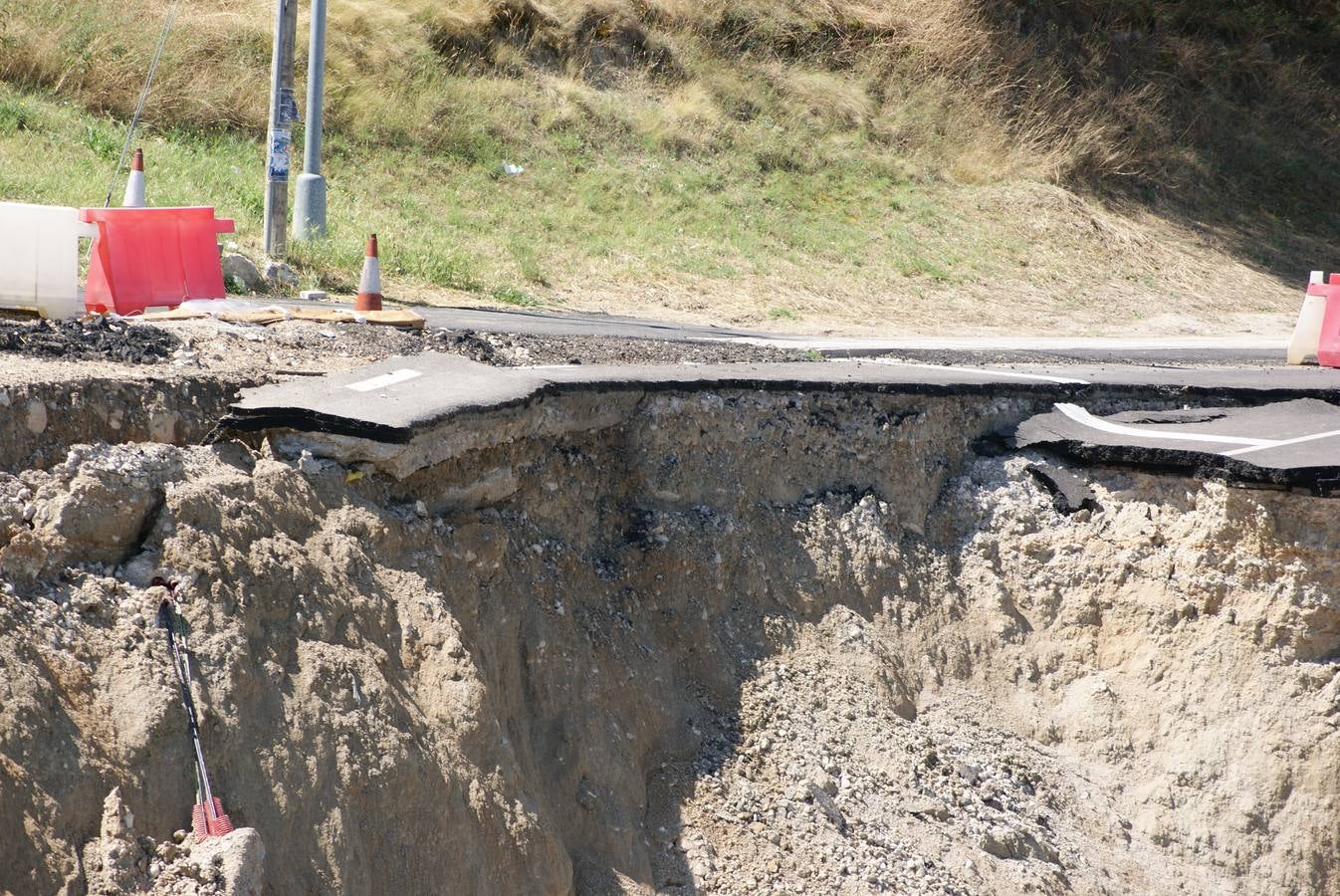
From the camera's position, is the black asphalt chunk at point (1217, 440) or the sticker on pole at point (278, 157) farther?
the sticker on pole at point (278, 157)

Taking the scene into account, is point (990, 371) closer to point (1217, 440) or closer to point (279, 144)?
point (1217, 440)

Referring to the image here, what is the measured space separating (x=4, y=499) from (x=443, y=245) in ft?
34.6

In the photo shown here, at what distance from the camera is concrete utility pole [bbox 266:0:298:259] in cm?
1227

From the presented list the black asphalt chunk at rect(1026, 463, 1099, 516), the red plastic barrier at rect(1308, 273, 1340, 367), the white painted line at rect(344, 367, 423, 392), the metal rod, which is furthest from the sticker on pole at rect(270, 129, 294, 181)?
the red plastic barrier at rect(1308, 273, 1340, 367)

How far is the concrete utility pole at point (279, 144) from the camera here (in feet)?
40.2

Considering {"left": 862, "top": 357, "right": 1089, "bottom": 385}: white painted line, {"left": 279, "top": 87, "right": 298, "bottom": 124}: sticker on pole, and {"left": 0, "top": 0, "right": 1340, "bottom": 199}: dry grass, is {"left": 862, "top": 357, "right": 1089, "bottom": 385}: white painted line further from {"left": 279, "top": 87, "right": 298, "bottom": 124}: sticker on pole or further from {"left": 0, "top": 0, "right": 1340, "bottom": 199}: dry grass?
{"left": 0, "top": 0, "right": 1340, "bottom": 199}: dry grass

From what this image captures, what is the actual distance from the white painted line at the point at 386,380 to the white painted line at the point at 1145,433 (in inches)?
158

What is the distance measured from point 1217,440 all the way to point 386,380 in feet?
15.1

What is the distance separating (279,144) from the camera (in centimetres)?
1234

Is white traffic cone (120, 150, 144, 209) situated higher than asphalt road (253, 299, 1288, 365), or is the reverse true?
white traffic cone (120, 150, 144, 209)

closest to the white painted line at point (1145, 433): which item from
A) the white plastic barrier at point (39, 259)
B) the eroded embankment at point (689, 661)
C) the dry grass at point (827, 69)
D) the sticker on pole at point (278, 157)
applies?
the eroded embankment at point (689, 661)

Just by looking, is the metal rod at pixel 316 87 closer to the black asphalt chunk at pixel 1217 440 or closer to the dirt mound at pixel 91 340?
the dirt mound at pixel 91 340

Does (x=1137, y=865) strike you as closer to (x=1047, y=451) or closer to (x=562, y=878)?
(x=1047, y=451)

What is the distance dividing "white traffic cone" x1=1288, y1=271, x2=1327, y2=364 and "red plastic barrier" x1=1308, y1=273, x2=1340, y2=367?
0.42 ft
